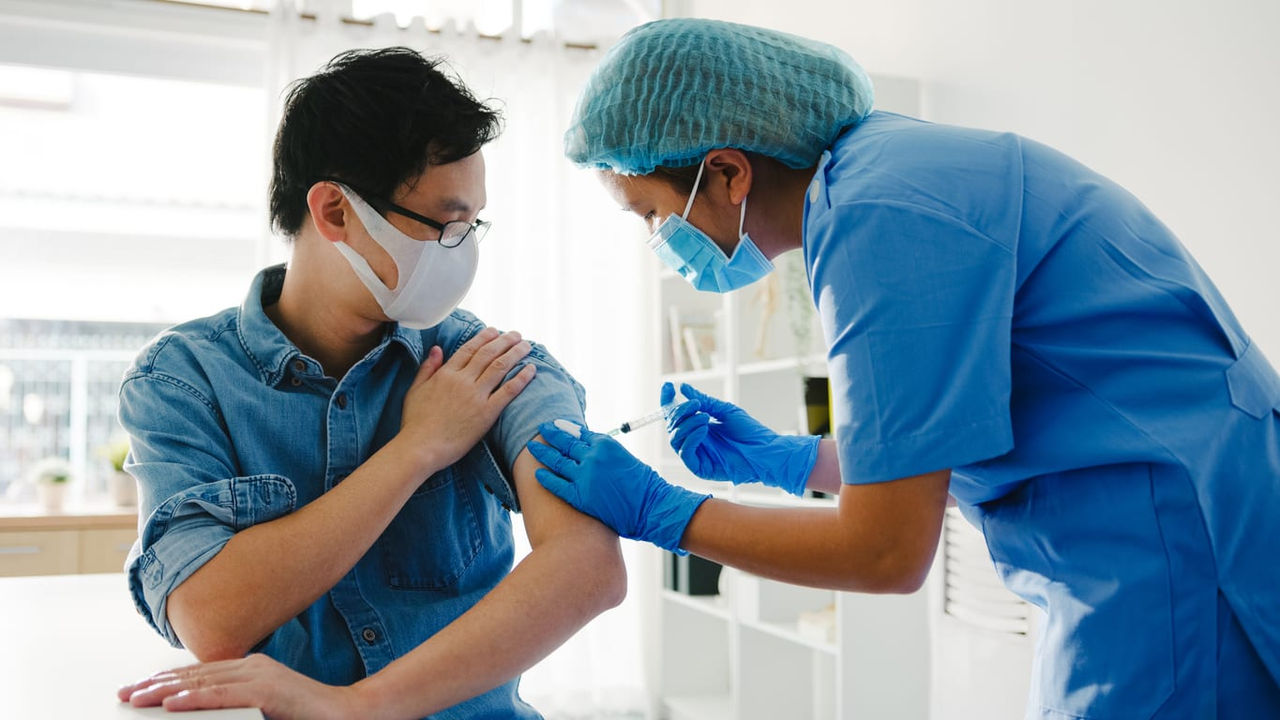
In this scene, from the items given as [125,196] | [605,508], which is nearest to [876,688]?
[605,508]

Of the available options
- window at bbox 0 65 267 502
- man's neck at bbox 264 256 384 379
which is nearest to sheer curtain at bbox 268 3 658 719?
window at bbox 0 65 267 502

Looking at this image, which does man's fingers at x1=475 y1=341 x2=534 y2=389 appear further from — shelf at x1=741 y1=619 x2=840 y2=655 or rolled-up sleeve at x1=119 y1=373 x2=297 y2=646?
shelf at x1=741 y1=619 x2=840 y2=655

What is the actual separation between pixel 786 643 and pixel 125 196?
332 centimetres

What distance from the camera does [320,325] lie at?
129cm

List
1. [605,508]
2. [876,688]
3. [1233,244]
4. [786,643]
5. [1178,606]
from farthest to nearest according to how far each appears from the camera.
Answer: [786,643], [876,688], [1233,244], [605,508], [1178,606]

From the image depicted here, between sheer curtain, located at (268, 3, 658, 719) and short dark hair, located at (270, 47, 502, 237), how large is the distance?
2600 mm

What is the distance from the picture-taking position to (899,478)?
956 mm

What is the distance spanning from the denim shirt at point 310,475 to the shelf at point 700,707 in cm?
257

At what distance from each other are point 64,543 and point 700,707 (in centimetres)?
244

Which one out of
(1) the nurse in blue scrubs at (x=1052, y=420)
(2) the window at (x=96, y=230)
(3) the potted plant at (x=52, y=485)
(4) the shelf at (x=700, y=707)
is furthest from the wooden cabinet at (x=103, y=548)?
(1) the nurse in blue scrubs at (x=1052, y=420)

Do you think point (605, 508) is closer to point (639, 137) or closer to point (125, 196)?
point (639, 137)

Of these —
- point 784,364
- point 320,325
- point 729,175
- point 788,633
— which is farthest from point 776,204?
point 788,633

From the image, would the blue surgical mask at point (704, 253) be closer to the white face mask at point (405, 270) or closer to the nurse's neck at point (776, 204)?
the nurse's neck at point (776, 204)

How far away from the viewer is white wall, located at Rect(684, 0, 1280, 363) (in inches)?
67.6
